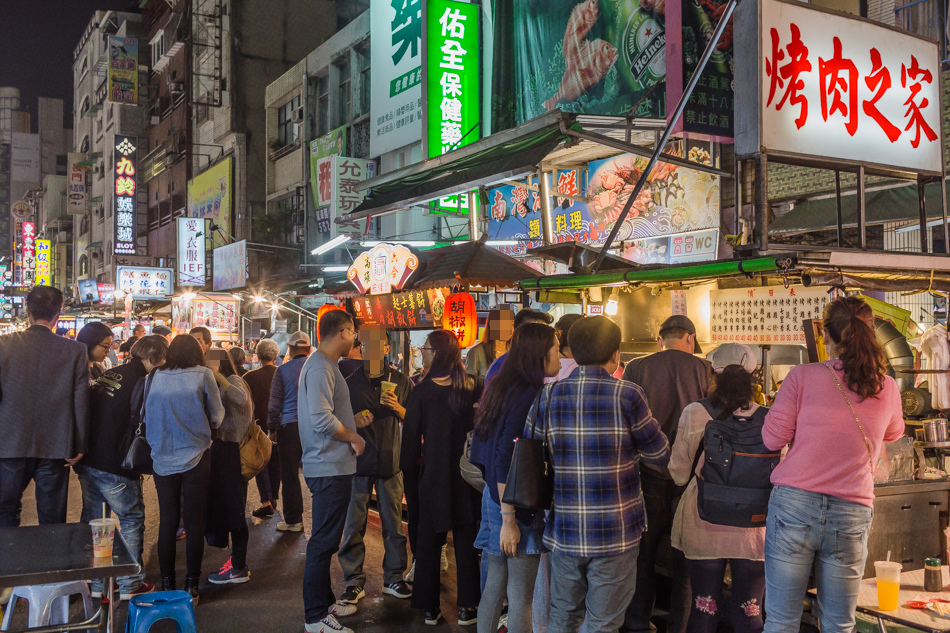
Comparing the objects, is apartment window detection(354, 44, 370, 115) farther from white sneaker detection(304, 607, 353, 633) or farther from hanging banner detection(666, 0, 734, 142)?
white sneaker detection(304, 607, 353, 633)

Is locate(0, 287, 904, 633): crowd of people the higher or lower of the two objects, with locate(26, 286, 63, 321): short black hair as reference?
lower

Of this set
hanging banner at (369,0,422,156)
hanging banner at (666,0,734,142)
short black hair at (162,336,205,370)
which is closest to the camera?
short black hair at (162,336,205,370)

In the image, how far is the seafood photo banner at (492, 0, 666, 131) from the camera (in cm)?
1123

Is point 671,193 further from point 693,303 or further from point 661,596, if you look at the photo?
point 661,596

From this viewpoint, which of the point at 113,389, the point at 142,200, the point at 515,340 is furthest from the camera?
the point at 142,200

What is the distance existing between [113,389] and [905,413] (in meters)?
6.85

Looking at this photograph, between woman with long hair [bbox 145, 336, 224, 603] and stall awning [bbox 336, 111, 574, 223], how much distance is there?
12.2 ft

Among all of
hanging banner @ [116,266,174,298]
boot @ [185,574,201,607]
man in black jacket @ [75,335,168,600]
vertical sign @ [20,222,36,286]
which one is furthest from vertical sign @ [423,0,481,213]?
vertical sign @ [20,222,36,286]

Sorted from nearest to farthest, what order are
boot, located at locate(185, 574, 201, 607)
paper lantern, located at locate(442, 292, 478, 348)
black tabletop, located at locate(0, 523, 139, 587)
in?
black tabletop, located at locate(0, 523, 139, 587), boot, located at locate(185, 574, 201, 607), paper lantern, located at locate(442, 292, 478, 348)

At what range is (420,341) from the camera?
18469 millimetres

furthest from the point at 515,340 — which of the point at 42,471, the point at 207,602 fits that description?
the point at 42,471

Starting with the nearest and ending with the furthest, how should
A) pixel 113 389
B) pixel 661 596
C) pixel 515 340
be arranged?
pixel 515 340 → pixel 661 596 → pixel 113 389

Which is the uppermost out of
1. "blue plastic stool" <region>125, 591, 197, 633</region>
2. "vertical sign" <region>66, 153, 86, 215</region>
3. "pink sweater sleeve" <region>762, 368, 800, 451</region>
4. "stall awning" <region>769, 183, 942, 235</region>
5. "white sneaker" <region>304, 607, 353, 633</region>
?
"vertical sign" <region>66, 153, 86, 215</region>

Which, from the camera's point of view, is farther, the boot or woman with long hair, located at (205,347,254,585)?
woman with long hair, located at (205,347,254,585)
